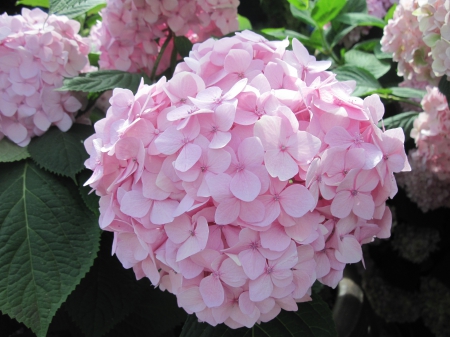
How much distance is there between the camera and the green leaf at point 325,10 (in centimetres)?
108

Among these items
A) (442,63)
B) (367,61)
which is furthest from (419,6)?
(367,61)

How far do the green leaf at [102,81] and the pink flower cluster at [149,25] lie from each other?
9 centimetres

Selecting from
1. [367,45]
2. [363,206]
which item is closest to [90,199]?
[363,206]

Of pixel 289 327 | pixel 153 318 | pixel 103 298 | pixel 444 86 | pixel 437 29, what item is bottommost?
pixel 153 318

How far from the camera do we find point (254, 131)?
46cm

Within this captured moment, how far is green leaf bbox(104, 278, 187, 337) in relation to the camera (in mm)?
870

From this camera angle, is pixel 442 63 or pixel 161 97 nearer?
pixel 161 97

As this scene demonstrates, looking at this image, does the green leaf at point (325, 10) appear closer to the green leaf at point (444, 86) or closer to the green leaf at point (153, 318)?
the green leaf at point (444, 86)

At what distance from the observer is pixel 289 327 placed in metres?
0.61

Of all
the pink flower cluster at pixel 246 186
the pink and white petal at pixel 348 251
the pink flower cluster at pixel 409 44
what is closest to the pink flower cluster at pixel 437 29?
the pink flower cluster at pixel 409 44

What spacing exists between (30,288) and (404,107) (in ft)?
2.95

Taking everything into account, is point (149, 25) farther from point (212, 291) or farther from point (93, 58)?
point (212, 291)

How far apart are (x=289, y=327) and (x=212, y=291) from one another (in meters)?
0.19

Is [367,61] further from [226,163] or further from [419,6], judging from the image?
[226,163]
